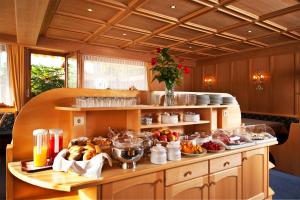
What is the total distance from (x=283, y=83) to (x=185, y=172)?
4692 millimetres

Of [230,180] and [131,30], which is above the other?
[131,30]

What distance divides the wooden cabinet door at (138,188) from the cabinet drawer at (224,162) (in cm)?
54

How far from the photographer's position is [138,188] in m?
1.51

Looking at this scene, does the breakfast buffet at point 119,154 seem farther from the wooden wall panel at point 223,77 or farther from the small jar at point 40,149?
the wooden wall panel at point 223,77

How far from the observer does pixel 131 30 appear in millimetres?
4160

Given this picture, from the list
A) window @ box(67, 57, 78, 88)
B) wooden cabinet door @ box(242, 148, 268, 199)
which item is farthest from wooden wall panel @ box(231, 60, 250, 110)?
window @ box(67, 57, 78, 88)

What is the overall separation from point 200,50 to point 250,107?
2.06 meters

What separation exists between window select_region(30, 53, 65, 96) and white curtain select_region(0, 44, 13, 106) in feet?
1.51

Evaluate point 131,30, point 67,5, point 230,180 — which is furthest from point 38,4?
point 230,180

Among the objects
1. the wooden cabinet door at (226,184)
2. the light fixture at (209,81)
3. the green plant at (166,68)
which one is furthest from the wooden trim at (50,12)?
the light fixture at (209,81)

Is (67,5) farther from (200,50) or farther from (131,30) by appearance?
(200,50)

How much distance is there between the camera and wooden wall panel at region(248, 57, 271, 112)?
5.59 metres

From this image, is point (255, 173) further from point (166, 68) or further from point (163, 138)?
point (166, 68)

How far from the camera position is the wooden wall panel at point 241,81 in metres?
6.07
